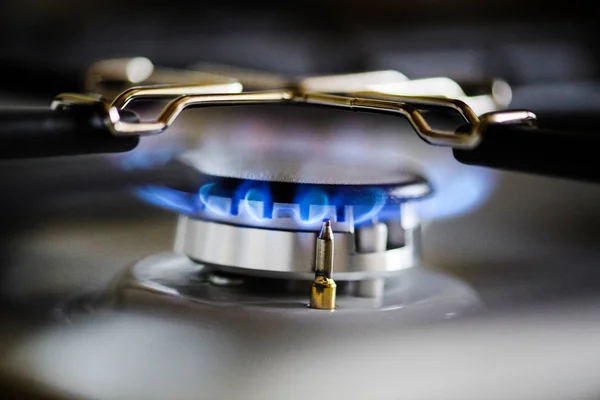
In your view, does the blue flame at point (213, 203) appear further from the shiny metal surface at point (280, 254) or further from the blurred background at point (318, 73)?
the blurred background at point (318, 73)

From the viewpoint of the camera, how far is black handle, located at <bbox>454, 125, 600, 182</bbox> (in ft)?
→ 1.21

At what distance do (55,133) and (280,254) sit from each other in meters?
0.15

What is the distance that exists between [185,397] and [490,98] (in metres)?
0.50

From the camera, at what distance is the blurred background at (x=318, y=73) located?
0.77m

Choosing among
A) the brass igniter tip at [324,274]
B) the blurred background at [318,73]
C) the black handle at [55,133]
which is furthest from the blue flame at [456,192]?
the black handle at [55,133]

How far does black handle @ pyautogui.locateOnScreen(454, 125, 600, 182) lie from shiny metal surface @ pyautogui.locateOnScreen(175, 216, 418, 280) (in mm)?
115

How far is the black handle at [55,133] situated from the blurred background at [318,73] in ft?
0.86

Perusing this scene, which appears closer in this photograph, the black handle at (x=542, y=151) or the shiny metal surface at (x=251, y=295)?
the black handle at (x=542, y=151)

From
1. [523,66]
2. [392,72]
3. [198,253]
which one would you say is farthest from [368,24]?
[198,253]

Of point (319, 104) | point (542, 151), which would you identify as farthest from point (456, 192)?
point (542, 151)

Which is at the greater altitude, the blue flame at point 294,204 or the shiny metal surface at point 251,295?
the blue flame at point 294,204

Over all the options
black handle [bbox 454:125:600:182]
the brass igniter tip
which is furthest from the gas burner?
black handle [bbox 454:125:600:182]

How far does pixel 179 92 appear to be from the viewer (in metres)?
0.56

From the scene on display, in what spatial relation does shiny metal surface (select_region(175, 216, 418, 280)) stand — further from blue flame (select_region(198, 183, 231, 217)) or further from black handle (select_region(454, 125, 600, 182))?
black handle (select_region(454, 125, 600, 182))
